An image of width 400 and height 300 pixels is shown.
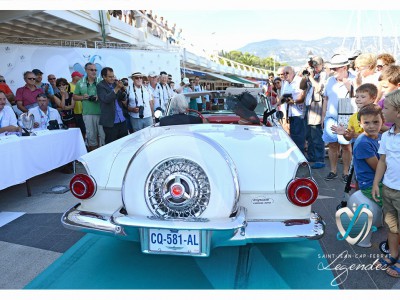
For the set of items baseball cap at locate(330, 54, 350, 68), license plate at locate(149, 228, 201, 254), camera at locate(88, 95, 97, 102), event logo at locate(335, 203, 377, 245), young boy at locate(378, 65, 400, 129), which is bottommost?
event logo at locate(335, 203, 377, 245)

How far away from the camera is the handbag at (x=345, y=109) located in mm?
4734

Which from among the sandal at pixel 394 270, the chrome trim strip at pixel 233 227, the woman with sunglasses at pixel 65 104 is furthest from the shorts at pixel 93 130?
the sandal at pixel 394 270

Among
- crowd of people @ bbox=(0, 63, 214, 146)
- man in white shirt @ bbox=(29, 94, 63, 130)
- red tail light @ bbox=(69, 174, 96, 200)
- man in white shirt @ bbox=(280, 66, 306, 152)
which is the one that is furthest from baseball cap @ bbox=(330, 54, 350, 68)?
man in white shirt @ bbox=(29, 94, 63, 130)

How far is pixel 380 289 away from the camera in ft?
7.68

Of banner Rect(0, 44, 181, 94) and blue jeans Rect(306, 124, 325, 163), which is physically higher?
banner Rect(0, 44, 181, 94)

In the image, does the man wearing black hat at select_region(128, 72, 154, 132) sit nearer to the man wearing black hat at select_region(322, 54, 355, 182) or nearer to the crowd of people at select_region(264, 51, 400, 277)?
the crowd of people at select_region(264, 51, 400, 277)

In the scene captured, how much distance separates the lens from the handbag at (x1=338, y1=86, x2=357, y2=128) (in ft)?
15.5

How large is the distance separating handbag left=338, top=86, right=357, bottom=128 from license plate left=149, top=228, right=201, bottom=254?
3458mm

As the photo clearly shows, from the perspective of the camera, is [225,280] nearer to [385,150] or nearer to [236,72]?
[385,150]

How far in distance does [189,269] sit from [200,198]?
28.0 inches

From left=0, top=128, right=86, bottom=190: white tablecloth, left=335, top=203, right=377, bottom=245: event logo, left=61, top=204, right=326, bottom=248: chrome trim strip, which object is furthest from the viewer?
left=0, top=128, right=86, bottom=190: white tablecloth

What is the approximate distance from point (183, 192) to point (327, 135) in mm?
3519

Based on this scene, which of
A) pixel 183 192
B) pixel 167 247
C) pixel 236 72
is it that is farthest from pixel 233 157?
pixel 236 72

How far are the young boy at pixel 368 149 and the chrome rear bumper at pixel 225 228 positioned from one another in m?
0.83
